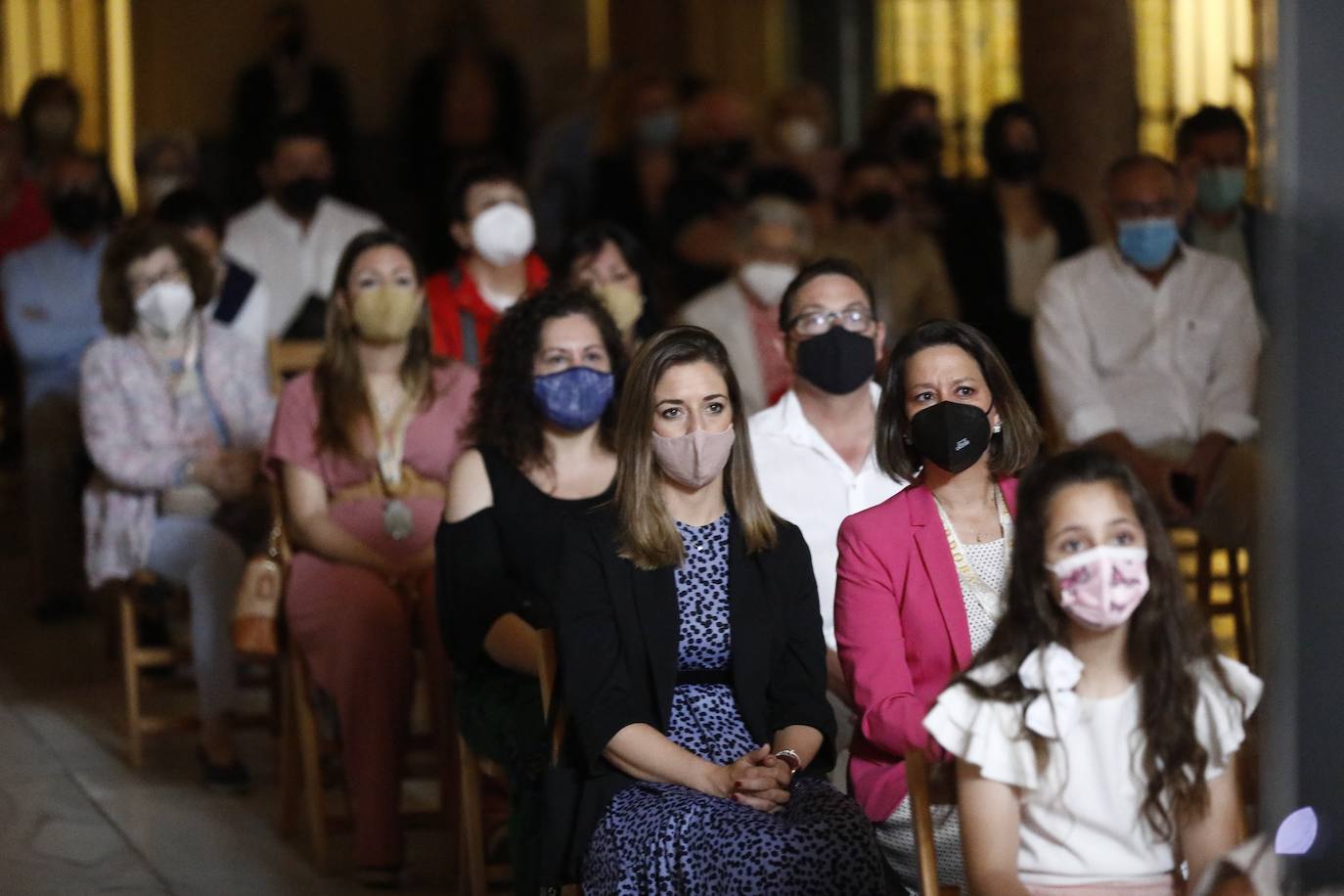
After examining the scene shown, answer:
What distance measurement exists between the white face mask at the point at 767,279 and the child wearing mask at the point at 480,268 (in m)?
0.71

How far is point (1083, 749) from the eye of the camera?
9.02 feet

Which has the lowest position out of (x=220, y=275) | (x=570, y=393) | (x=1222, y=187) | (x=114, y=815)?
(x=114, y=815)

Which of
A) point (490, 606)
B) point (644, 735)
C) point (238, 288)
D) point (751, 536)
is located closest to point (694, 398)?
point (751, 536)

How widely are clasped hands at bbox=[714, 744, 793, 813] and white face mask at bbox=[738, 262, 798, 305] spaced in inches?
126

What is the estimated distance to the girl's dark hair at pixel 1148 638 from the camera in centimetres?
272

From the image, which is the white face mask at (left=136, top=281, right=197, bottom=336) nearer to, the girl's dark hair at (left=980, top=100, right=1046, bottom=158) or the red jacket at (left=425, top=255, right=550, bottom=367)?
the red jacket at (left=425, top=255, right=550, bottom=367)

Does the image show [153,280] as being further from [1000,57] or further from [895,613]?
[1000,57]

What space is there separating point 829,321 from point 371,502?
135cm

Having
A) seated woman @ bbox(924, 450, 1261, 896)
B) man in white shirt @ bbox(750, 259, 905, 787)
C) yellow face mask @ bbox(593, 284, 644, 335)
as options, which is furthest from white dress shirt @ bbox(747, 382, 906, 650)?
seated woman @ bbox(924, 450, 1261, 896)

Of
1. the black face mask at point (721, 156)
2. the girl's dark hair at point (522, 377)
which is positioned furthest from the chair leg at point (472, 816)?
the black face mask at point (721, 156)

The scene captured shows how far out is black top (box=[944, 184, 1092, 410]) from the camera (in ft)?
23.0

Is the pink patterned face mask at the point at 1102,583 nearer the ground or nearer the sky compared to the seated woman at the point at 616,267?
nearer the ground

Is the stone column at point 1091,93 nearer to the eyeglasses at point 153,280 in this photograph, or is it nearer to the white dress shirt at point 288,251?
the white dress shirt at point 288,251

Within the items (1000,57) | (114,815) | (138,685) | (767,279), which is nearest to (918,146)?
(767,279)
